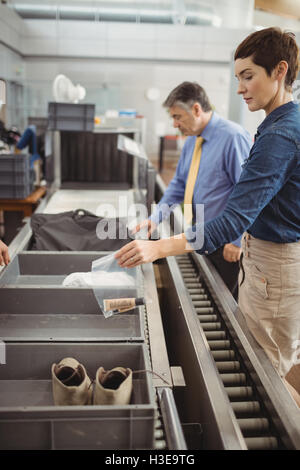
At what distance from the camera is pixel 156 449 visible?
1.04m

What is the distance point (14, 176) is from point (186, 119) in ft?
8.00

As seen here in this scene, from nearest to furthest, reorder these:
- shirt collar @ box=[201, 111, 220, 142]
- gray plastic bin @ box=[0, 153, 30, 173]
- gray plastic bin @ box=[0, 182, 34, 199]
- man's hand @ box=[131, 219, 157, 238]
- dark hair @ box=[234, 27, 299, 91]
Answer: dark hair @ box=[234, 27, 299, 91]
man's hand @ box=[131, 219, 157, 238]
shirt collar @ box=[201, 111, 220, 142]
gray plastic bin @ box=[0, 153, 30, 173]
gray plastic bin @ box=[0, 182, 34, 199]

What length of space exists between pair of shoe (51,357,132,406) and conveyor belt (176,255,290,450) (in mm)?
393

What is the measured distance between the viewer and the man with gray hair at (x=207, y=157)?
226 centimetres

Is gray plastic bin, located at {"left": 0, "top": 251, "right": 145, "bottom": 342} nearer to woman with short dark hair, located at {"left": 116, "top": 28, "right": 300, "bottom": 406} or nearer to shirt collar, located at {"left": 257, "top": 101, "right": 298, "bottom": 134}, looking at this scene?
woman with short dark hair, located at {"left": 116, "top": 28, "right": 300, "bottom": 406}

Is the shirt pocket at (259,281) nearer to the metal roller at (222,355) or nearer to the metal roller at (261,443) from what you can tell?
the metal roller at (222,355)

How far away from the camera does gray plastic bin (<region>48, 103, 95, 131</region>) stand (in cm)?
394

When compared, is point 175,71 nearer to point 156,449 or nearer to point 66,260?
point 66,260

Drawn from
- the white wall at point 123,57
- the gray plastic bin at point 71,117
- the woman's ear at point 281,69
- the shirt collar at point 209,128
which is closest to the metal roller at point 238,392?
the woman's ear at point 281,69

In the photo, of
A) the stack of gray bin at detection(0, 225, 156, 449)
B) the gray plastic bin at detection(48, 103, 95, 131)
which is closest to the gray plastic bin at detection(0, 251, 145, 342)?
the stack of gray bin at detection(0, 225, 156, 449)

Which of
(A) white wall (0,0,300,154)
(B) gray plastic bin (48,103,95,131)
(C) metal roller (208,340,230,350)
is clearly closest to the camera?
(C) metal roller (208,340,230,350)

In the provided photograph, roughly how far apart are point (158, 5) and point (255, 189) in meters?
12.2

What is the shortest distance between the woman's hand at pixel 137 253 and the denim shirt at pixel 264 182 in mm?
129
